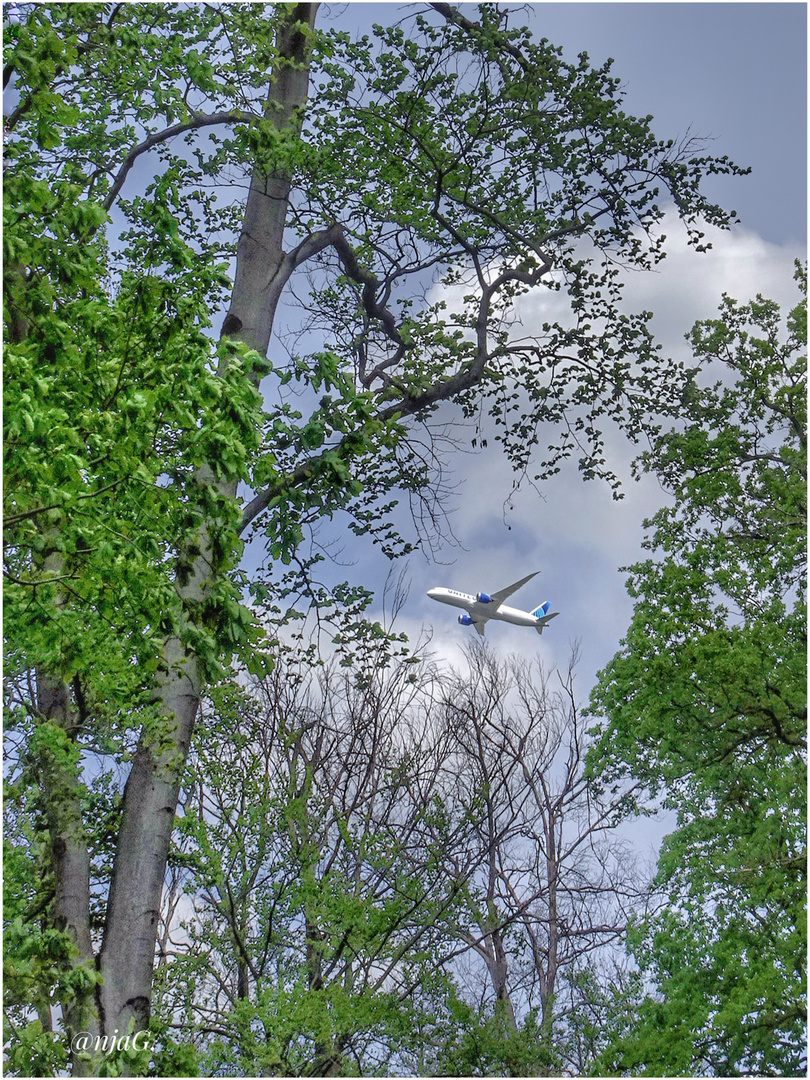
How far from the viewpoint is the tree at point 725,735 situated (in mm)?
11656

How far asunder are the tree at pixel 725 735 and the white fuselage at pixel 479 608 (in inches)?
799

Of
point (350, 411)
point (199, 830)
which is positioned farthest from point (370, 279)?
point (199, 830)

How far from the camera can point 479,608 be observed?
118 ft

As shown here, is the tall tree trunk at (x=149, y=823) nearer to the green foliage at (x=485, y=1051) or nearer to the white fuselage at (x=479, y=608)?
the green foliage at (x=485, y=1051)

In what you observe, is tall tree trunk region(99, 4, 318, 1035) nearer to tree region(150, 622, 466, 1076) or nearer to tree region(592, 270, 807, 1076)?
tree region(150, 622, 466, 1076)

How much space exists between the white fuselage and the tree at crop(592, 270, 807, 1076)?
2029 centimetres

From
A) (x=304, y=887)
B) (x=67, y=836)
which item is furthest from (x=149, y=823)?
(x=304, y=887)

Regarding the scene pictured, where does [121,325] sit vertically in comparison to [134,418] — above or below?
above

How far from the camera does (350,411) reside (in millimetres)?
8867

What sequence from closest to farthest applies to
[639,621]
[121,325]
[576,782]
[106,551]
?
1. [106,551]
2. [121,325]
3. [639,621]
4. [576,782]

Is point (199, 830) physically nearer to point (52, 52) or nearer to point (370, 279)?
point (370, 279)

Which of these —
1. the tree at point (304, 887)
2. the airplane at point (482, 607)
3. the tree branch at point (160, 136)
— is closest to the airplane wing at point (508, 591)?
the airplane at point (482, 607)

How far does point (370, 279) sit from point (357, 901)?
24.8 feet

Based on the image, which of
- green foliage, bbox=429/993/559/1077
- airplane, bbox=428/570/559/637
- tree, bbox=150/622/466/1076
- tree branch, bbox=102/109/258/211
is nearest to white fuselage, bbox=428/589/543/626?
airplane, bbox=428/570/559/637
